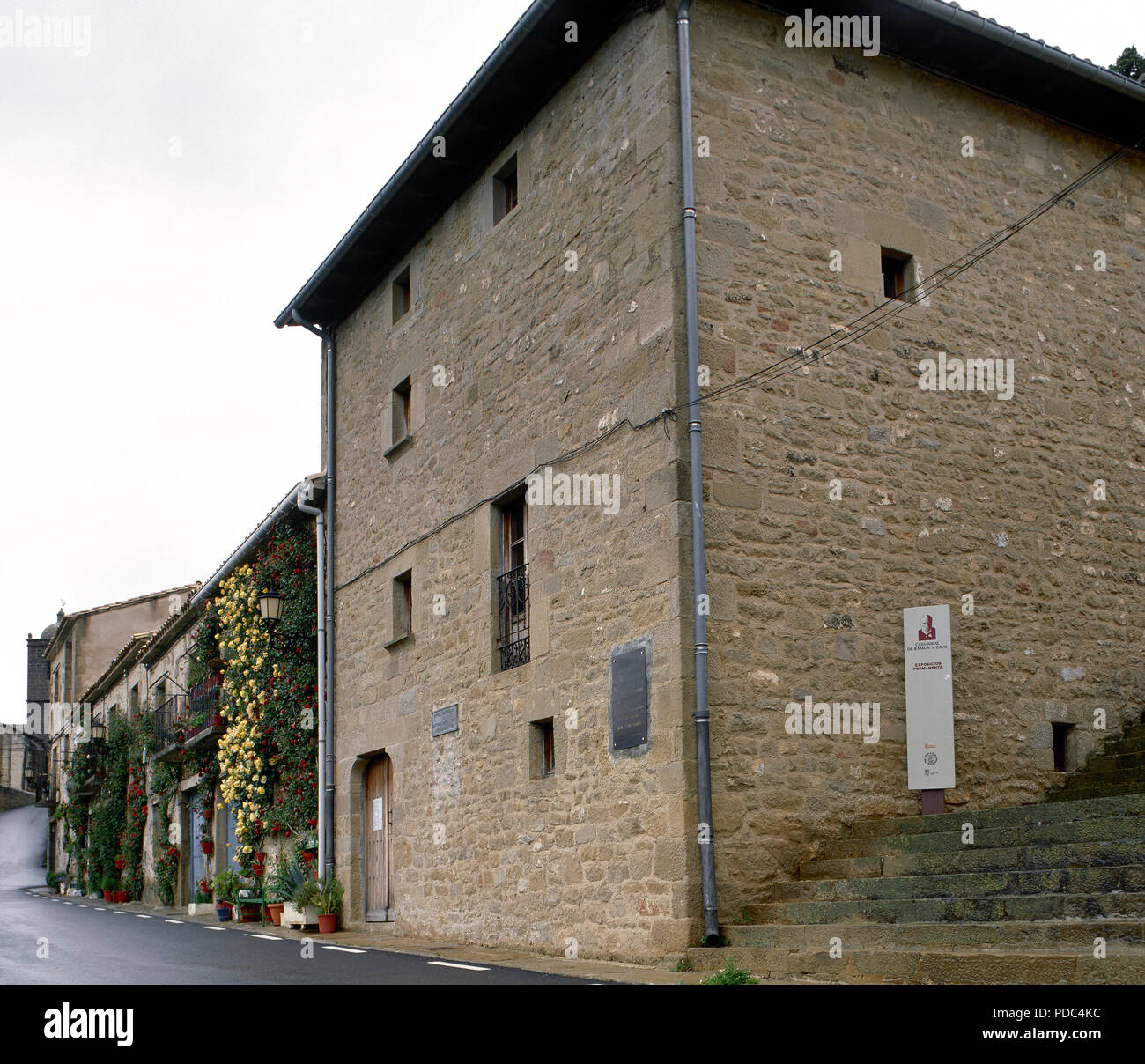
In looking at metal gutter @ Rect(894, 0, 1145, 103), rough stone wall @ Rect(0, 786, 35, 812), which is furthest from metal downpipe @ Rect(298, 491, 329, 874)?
rough stone wall @ Rect(0, 786, 35, 812)

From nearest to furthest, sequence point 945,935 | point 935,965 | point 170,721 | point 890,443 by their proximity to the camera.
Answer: point 935,965 < point 945,935 < point 890,443 < point 170,721

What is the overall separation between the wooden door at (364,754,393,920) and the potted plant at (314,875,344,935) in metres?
0.32

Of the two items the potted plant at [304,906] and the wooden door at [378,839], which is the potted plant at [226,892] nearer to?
the potted plant at [304,906]

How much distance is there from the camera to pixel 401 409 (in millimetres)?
14227

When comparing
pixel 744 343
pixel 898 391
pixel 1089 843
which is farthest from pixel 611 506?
pixel 1089 843

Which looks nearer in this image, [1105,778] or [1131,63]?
[1105,778]

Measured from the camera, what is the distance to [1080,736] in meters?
10.7

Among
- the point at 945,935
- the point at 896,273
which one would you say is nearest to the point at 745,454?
the point at 896,273

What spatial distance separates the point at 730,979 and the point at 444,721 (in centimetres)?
550

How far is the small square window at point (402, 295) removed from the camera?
14.4 m

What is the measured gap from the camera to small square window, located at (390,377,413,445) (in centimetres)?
1411

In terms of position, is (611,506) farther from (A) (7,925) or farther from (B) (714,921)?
(A) (7,925)

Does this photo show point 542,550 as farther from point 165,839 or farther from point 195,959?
point 165,839

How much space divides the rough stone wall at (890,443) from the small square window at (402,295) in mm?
5342
